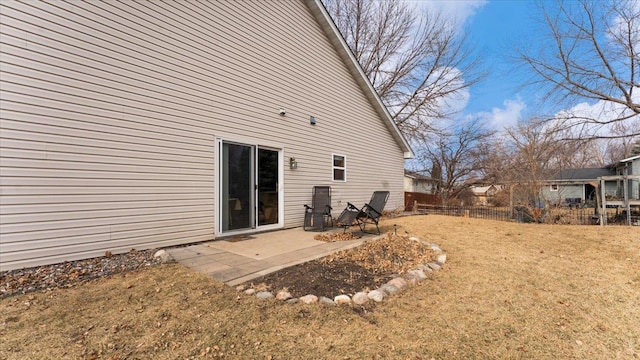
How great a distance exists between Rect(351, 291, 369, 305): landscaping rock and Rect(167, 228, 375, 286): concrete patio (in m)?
1.19

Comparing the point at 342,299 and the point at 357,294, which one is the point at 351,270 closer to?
the point at 357,294

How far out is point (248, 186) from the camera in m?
6.39

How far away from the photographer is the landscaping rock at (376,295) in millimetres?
3113

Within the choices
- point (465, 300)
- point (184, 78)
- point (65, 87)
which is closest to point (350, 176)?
point (184, 78)

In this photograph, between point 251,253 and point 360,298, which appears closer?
point 360,298

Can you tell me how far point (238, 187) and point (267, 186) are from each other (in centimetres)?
83

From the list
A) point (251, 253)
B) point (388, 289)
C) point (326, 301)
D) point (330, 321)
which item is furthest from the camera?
point (251, 253)

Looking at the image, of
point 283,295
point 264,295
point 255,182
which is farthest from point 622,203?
point 264,295

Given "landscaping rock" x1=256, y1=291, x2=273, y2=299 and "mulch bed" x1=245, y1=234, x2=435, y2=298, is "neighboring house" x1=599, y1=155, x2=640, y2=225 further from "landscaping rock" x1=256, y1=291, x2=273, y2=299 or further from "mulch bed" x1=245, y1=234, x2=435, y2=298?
"landscaping rock" x1=256, y1=291, x2=273, y2=299

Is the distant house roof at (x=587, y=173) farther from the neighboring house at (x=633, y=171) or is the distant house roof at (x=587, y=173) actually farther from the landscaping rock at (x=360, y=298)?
the landscaping rock at (x=360, y=298)

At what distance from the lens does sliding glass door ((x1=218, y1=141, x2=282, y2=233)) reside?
237 inches

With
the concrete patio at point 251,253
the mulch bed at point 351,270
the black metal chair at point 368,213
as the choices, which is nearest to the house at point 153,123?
the concrete patio at point 251,253

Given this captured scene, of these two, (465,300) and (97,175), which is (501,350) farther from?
(97,175)

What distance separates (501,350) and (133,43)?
244 inches
